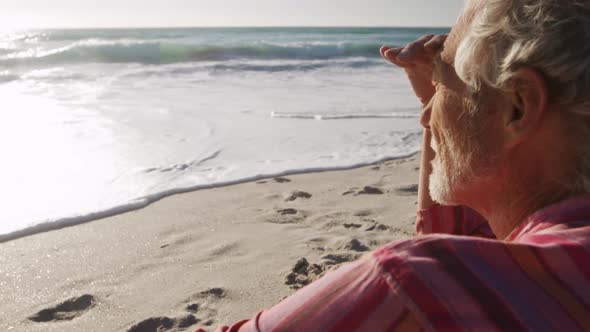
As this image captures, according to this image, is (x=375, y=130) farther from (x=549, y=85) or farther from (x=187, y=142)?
(x=549, y=85)

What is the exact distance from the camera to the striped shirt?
0.83 metres

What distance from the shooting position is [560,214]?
3.37ft

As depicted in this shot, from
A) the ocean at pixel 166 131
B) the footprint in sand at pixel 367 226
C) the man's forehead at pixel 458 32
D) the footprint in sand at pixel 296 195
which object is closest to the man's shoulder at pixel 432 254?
the man's forehead at pixel 458 32

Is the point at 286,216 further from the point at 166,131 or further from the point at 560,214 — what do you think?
the point at 560,214

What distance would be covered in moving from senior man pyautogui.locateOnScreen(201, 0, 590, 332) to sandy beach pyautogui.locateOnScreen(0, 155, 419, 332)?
169 centimetres

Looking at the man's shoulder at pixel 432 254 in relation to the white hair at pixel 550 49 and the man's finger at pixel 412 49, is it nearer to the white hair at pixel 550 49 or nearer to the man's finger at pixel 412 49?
the white hair at pixel 550 49

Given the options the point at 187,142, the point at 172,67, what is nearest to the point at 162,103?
A: the point at 187,142

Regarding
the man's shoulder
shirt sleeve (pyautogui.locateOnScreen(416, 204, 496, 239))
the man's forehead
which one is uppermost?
the man's forehead

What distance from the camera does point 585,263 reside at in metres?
0.86

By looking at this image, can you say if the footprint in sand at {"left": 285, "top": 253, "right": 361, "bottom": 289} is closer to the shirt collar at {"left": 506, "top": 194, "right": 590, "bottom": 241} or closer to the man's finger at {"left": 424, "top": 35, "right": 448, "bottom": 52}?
the man's finger at {"left": 424, "top": 35, "right": 448, "bottom": 52}

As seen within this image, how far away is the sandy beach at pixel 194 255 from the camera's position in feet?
9.05

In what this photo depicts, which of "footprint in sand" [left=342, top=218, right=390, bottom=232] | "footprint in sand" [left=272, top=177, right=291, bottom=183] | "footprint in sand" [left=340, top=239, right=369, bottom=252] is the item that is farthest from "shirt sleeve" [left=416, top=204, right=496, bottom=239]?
"footprint in sand" [left=272, top=177, right=291, bottom=183]

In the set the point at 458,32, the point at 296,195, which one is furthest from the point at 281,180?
the point at 458,32

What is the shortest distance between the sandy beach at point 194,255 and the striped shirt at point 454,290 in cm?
188
